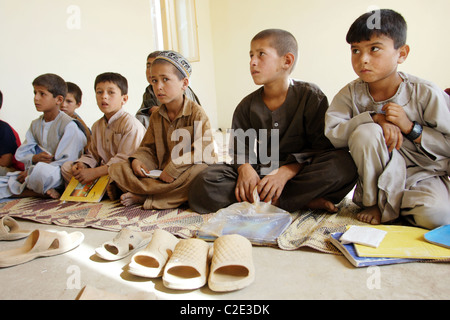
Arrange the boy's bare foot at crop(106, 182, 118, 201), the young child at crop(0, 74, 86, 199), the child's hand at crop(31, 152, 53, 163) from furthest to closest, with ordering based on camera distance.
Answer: the child's hand at crop(31, 152, 53, 163) < the young child at crop(0, 74, 86, 199) < the boy's bare foot at crop(106, 182, 118, 201)

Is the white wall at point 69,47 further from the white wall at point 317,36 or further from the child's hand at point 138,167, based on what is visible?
the white wall at point 317,36

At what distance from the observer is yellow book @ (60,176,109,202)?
2.09 metres

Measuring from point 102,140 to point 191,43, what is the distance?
12.7 feet

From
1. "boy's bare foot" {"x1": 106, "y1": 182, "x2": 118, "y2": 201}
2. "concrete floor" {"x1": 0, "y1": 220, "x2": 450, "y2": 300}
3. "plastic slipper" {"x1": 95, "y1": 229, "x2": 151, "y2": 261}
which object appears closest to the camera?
"concrete floor" {"x1": 0, "y1": 220, "x2": 450, "y2": 300}

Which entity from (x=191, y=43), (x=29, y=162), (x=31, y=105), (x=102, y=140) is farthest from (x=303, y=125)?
(x=191, y=43)

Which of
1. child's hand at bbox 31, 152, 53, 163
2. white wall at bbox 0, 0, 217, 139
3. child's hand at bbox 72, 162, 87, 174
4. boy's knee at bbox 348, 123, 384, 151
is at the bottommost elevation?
child's hand at bbox 72, 162, 87, 174

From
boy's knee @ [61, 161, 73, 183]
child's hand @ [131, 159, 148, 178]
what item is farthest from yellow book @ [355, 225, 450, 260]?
boy's knee @ [61, 161, 73, 183]

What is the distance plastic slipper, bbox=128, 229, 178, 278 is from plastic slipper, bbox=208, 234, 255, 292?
0.61 ft

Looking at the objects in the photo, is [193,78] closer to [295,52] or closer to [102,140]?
[102,140]

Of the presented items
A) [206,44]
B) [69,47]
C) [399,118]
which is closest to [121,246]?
[399,118]

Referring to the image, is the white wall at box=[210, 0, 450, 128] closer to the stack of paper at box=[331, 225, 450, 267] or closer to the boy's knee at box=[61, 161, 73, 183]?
the boy's knee at box=[61, 161, 73, 183]

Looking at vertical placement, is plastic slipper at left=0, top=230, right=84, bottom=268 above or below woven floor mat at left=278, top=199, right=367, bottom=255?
above

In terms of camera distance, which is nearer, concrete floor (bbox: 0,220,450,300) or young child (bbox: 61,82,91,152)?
concrete floor (bbox: 0,220,450,300)

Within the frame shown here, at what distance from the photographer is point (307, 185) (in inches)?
61.6
